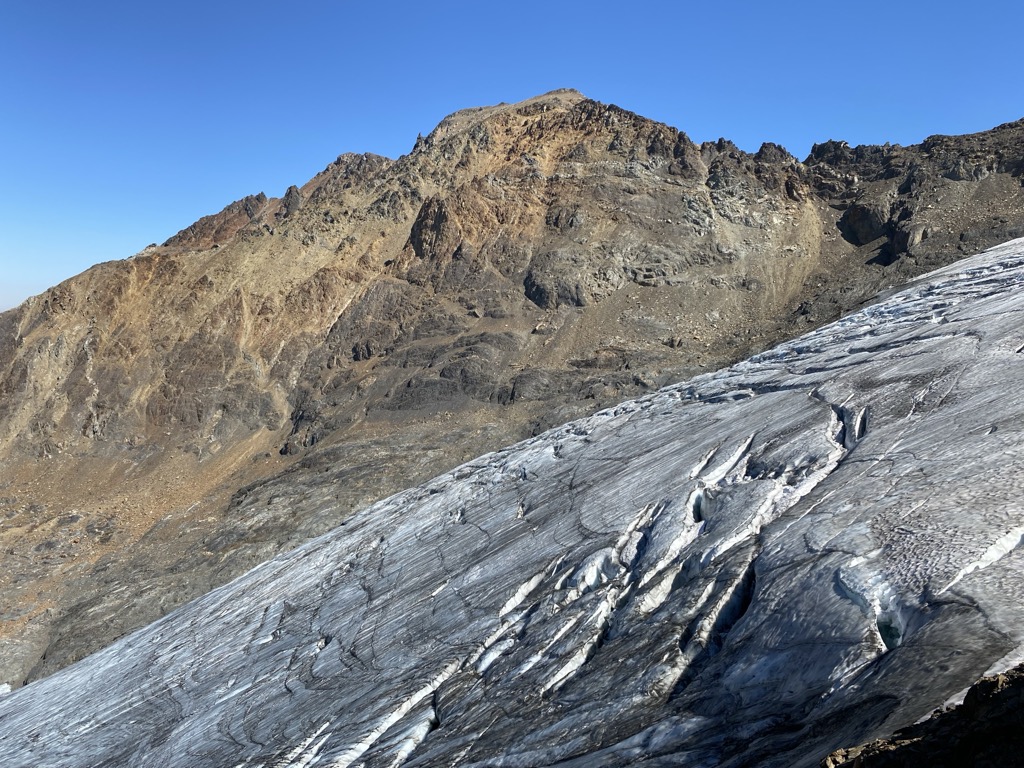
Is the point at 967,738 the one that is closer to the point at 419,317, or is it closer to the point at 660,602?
the point at 660,602

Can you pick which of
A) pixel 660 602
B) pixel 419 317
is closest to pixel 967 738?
pixel 660 602

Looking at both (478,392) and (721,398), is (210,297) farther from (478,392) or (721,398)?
(721,398)

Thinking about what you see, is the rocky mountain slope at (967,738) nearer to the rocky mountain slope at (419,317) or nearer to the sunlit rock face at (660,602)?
the sunlit rock face at (660,602)

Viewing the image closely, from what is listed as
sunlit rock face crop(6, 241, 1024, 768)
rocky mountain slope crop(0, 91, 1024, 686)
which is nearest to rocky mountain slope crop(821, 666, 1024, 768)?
sunlit rock face crop(6, 241, 1024, 768)

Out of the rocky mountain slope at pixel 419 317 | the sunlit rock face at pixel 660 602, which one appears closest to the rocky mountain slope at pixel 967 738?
the sunlit rock face at pixel 660 602

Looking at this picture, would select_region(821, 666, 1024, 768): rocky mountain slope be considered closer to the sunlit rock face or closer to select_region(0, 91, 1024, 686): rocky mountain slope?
the sunlit rock face

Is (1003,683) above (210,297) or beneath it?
beneath

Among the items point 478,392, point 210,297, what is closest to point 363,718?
point 478,392
